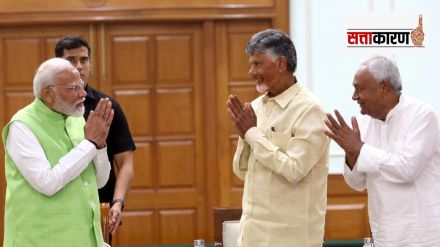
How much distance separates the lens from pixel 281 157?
2990mm

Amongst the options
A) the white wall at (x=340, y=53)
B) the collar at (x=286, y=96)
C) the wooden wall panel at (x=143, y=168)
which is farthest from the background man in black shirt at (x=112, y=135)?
the white wall at (x=340, y=53)

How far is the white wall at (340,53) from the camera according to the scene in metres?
6.70

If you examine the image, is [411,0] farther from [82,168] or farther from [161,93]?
[82,168]

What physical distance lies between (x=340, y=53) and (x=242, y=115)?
150 inches

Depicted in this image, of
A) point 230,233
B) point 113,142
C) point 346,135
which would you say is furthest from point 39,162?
point 230,233

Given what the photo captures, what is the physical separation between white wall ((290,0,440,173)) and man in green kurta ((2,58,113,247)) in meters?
3.76

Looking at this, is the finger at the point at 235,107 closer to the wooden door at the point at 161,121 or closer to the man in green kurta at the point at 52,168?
the man in green kurta at the point at 52,168

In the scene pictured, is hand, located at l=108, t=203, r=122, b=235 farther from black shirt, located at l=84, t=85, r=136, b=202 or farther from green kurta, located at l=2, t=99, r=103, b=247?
green kurta, located at l=2, t=99, r=103, b=247

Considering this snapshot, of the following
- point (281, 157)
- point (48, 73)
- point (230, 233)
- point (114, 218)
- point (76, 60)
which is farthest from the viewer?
point (76, 60)

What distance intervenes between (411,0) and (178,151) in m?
2.32

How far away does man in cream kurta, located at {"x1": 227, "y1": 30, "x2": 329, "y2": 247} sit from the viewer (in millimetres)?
3014

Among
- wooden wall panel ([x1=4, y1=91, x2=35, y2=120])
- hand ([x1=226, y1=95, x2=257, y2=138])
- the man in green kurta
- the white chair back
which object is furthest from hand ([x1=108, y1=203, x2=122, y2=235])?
wooden wall panel ([x1=4, y1=91, x2=35, y2=120])

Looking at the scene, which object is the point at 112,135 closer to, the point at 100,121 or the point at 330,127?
the point at 100,121

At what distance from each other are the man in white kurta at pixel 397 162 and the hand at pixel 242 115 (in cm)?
30
